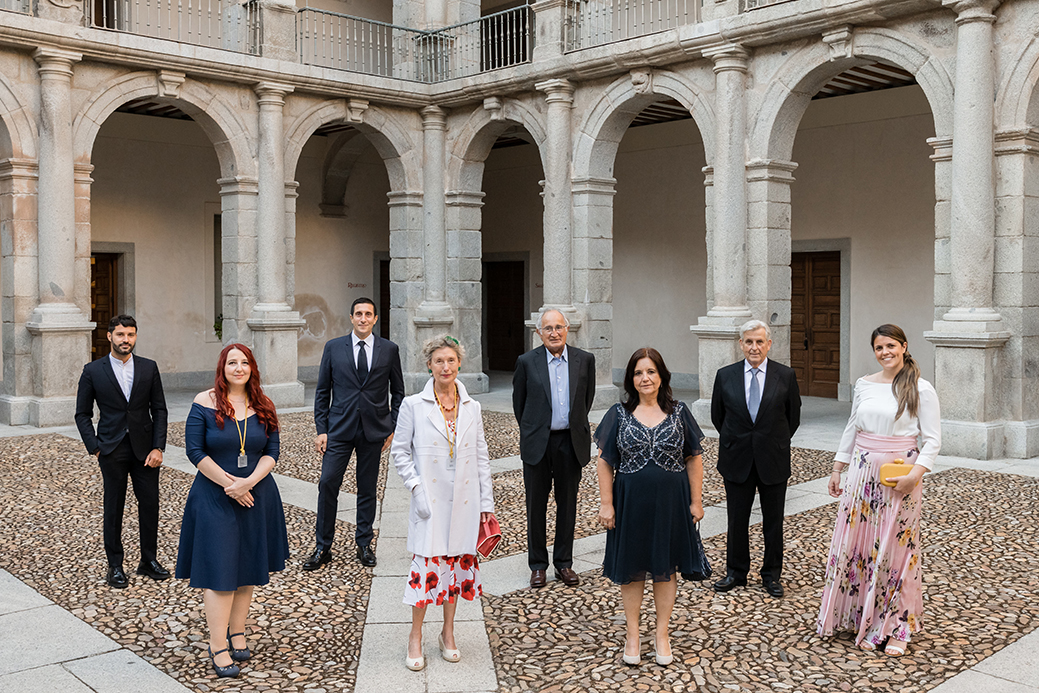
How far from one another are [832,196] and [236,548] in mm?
12357

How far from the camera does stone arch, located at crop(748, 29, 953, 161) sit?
988cm

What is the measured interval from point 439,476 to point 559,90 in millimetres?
10139

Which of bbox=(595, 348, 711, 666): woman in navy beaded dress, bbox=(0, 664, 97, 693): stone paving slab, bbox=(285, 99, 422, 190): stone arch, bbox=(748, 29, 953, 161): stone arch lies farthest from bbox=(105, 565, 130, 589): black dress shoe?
bbox=(285, 99, 422, 190): stone arch

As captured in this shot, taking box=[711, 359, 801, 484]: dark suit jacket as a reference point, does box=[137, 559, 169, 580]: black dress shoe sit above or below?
below

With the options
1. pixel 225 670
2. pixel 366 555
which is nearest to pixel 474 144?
pixel 366 555

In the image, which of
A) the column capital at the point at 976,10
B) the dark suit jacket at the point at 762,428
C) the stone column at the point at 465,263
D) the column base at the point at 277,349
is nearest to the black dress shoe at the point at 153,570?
the dark suit jacket at the point at 762,428

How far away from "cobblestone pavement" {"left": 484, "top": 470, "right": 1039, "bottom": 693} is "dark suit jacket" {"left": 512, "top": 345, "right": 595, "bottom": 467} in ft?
2.53

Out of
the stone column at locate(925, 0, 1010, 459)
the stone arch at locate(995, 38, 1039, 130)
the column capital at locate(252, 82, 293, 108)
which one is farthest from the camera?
the column capital at locate(252, 82, 293, 108)

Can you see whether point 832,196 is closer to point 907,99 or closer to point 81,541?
point 907,99

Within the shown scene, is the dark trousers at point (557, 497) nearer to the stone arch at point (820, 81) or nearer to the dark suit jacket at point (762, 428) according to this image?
the dark suit jacket at point (762, 428)

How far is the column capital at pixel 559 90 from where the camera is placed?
43.4 feet

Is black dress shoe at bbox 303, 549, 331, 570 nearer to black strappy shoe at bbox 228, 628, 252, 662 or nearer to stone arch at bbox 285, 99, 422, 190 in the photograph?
black strappy shoe at bbox 228, 628, 252, 662

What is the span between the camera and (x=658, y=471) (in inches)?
158

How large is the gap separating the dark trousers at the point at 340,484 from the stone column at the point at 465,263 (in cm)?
924
